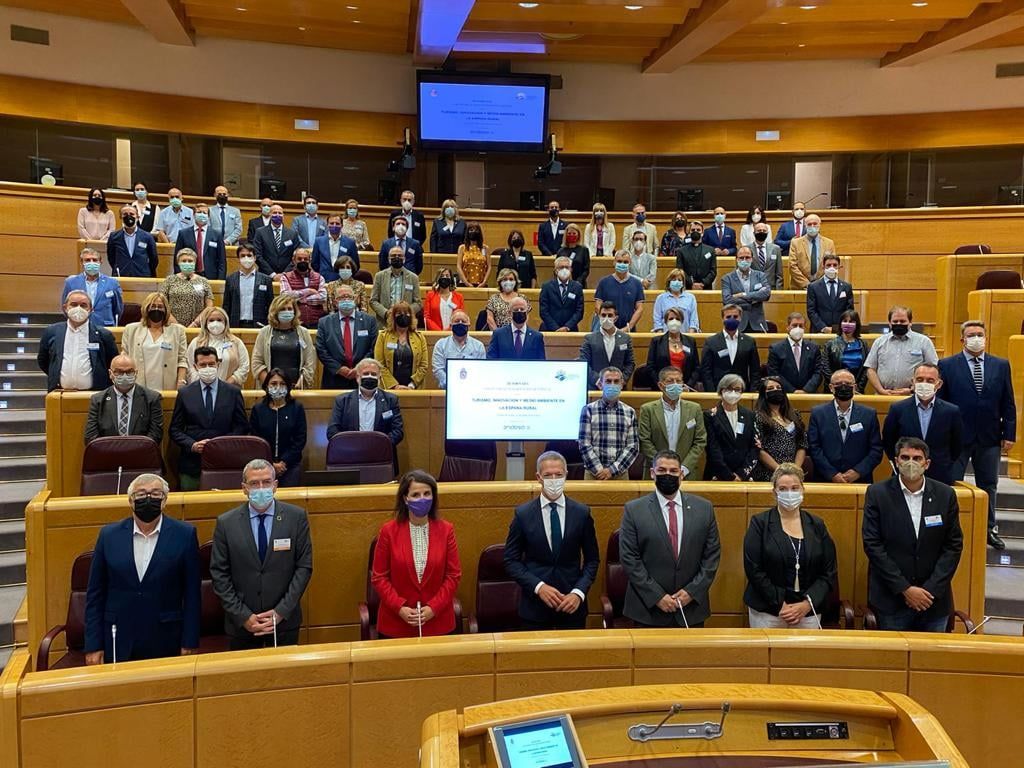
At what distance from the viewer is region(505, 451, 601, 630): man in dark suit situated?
4.74 metres

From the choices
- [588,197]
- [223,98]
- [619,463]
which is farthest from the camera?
[588,197]

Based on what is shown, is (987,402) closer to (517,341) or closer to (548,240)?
(517,341)

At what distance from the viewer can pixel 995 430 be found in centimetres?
645

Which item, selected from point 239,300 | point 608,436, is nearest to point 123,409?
point 239,300

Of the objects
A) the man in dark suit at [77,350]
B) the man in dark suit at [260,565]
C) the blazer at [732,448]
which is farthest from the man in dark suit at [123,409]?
the blazer at [732,448]

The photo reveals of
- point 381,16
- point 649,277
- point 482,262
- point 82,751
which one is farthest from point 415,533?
point 381,16

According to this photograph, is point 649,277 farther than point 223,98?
No

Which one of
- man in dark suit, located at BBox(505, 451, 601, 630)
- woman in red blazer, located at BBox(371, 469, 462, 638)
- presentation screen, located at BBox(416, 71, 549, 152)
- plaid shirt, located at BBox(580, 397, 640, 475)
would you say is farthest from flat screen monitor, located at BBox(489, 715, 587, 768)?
presentation screen, located at BBox(416, 71, 549, 152)

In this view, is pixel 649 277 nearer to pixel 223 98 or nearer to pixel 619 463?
pixel 619 463

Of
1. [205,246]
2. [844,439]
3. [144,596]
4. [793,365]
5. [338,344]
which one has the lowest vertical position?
[144,596]

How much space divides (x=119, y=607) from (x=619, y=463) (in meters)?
2.94

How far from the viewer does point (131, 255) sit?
955 cm

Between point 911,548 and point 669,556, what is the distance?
1.26 metres

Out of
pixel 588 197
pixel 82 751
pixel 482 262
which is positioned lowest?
pixel 82 751
